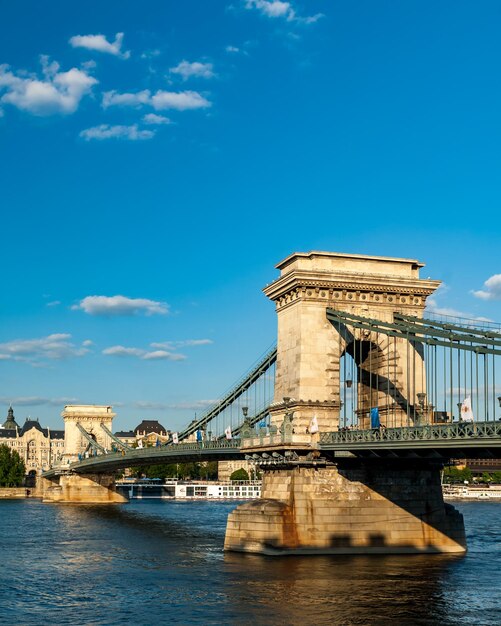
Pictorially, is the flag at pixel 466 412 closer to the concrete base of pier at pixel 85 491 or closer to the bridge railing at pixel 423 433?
the bridge railing at pixel 423 433

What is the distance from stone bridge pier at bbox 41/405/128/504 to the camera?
15100cm

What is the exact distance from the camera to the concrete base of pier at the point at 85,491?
150 meters

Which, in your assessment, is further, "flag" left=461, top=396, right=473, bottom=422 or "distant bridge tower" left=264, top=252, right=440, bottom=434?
"distant bridge tower" left=264, top=252, right=440, bottom=434

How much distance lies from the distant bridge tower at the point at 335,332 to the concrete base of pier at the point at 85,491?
93.3 m

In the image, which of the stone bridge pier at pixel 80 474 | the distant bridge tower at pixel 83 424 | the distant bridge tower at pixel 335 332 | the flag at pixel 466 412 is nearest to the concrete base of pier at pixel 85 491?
the stone bridge pier at pixel 80 474

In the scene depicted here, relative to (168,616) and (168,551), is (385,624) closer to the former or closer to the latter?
(168,616)

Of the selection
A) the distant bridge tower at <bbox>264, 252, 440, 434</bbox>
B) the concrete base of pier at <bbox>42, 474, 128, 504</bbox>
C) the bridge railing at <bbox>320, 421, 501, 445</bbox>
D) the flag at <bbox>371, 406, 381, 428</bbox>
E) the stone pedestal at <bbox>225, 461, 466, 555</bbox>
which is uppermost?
the distant bridge tower at <bbox>264, 252, 440, 434</bbox>

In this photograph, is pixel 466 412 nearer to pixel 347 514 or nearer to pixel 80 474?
pixel 347 514

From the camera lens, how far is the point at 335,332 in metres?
61.2

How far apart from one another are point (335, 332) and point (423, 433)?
1504cm

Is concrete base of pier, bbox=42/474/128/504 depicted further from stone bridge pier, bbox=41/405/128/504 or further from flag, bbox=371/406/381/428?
flag, bbox=371/406/381/428

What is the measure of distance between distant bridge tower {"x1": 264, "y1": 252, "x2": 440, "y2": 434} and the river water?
10.2 m

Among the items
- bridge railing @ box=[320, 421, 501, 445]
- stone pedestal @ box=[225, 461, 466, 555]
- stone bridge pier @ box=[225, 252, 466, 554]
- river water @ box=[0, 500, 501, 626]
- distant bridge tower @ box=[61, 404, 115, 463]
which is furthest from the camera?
distant bridge tower @ box=[61, 404, 115, 463]

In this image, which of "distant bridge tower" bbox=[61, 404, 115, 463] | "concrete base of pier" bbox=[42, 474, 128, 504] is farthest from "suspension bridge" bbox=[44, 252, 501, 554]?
"distant bridge tower" bbox=[61, 404, 115, 463]
